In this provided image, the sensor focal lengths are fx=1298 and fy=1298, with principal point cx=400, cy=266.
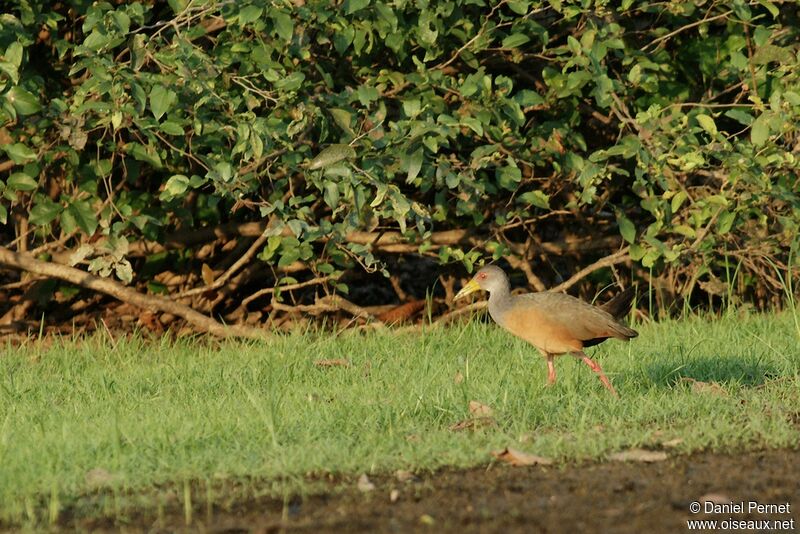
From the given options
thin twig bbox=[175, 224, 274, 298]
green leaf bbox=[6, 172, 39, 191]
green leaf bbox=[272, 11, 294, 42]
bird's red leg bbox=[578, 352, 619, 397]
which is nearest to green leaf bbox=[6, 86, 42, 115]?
green leaf bbox=[6, 172, 39, 191]

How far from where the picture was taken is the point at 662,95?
875 centimetres

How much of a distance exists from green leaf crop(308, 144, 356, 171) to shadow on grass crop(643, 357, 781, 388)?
189cm

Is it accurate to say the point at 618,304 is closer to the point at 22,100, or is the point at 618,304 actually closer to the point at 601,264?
the point at 601,264

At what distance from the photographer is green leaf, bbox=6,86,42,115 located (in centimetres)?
637

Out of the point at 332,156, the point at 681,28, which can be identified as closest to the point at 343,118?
the point at 332,156

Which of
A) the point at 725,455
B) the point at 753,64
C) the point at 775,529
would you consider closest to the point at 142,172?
the point at 753,64

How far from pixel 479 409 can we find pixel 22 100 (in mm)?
2715

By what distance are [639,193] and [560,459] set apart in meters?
3.65

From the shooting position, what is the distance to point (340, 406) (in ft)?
19.1

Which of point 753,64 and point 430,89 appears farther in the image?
point 753,64

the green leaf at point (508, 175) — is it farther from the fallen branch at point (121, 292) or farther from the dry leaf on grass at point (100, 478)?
the dry leaf on grass at point (100, 478)

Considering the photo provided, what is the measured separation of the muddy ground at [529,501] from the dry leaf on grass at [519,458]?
0.04m

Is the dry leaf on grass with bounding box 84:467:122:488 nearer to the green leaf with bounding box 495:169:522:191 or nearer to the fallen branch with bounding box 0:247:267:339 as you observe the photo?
the fallen branch with bounding box 0:247:267:339

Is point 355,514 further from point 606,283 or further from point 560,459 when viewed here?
point 606,283
